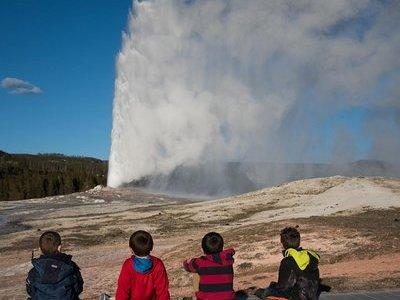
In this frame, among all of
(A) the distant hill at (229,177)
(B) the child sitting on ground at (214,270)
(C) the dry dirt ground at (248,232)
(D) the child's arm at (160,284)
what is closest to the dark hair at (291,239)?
(B) the child sitting on ground at (214,270)

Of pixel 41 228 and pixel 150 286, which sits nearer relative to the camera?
pixel 150 286

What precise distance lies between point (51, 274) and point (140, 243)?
977 mm

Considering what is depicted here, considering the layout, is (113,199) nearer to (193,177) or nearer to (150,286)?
(193,177)

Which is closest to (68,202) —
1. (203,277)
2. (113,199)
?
(113,199)

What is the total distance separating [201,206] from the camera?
3847 centimetres

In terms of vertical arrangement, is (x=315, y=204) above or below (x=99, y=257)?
above

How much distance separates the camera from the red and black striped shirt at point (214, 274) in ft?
18.4

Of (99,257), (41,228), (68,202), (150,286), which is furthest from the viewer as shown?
(68,202)

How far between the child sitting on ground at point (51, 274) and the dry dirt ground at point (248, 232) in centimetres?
577

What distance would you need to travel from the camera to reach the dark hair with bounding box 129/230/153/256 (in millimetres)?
5105

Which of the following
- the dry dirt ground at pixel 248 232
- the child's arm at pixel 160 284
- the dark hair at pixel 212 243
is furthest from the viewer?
the dry dirt ground at pixel 248 232

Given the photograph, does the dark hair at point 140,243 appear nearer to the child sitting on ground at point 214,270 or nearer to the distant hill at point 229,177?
the child sitting on ground at point 214,270

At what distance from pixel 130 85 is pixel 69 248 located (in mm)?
49924

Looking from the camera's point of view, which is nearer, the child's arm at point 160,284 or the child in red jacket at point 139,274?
the child in red jacket at point 139,274
